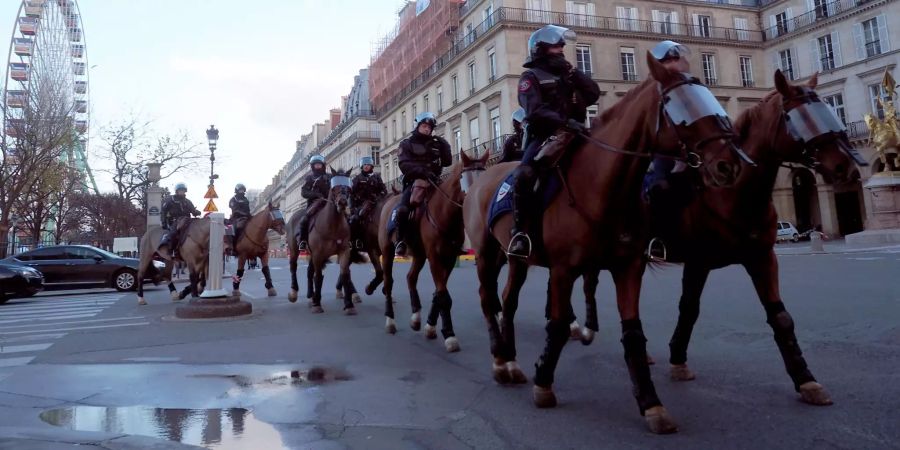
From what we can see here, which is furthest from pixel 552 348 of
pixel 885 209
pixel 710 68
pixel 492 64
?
pixel 710 68

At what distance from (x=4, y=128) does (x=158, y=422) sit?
96.4 feet

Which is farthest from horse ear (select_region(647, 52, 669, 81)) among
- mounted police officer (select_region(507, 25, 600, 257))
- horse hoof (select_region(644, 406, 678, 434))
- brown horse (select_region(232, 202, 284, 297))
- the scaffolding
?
the scaffolding

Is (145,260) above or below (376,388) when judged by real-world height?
above

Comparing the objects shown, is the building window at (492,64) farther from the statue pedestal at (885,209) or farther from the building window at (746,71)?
the statue pedestal at (885,209)

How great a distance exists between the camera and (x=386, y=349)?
625 cm

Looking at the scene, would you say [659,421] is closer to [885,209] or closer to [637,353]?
[637,353]

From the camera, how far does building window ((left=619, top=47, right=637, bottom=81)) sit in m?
43.3

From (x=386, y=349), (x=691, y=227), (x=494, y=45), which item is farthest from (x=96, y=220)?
(x=691, y=227)

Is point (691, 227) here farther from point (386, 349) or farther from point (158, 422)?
point (158, 422)

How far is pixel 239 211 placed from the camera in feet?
46.3

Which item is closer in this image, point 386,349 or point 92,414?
point 92,414

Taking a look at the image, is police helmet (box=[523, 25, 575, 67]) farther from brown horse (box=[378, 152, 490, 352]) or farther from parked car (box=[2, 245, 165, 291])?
parked car (box=[2, 245, 165, 291])

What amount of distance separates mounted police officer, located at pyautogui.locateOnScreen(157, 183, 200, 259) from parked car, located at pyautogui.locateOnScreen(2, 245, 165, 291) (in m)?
6.75

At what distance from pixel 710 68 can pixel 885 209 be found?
25.3 metres
